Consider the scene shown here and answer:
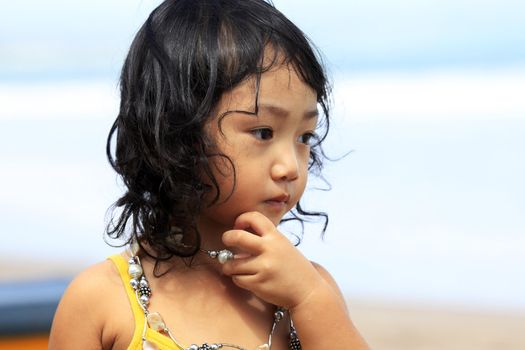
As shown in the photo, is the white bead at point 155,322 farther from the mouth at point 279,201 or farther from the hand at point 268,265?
the mouth at point 279,201

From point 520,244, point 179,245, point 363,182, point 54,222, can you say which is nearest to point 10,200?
point 54,222

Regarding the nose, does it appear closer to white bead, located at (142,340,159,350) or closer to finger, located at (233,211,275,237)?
finger, located at (233,211,275,237)

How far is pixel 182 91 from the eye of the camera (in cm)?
194

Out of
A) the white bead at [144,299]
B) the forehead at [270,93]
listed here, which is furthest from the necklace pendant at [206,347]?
the forehead at [270,93]

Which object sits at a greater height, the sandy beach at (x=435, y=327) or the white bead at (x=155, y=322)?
the sandy beach at (x=435, y=327)

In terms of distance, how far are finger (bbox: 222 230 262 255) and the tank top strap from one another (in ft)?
0.70

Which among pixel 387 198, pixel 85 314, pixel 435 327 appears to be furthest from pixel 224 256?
pixel 387 198

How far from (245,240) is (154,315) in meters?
0.22

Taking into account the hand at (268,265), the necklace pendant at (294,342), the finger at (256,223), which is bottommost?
the necklace pendant at (294,342)

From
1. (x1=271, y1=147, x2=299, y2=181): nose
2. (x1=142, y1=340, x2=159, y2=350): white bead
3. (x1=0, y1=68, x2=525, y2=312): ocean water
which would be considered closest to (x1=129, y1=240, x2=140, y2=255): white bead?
(x1=142, y1=340, x2=159, y2=350): white bead

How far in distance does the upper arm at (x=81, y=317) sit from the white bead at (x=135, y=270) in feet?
0.19

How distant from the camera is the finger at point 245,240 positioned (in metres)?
1.87

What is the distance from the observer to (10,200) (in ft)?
23.7

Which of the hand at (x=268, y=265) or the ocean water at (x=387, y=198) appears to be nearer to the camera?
the hand at (x=268, y=265)
